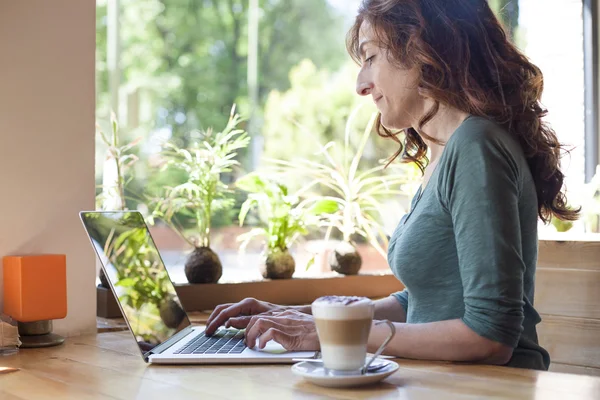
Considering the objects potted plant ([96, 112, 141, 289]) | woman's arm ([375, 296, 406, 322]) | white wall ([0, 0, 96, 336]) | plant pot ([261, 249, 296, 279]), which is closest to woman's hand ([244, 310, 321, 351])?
woman's arm ([375, 296, 406, 322])

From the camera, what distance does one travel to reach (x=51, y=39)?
6.07 feet

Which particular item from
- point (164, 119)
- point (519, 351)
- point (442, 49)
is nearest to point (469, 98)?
point (442, 49)

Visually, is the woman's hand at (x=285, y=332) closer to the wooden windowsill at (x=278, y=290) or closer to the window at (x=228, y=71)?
the wooden windowsill at (x=278, y=290)

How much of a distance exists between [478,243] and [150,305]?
0.72 metres

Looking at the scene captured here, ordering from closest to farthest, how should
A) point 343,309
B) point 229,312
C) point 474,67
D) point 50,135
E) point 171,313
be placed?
1. point 343,309
2. point 474,67
3. point 229,312
4. point 171,313
5. point 50,135

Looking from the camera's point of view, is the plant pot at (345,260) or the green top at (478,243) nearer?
the green top at (478,243)

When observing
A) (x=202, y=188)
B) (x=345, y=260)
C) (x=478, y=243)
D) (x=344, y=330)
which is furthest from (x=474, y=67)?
(x=345, y=260)

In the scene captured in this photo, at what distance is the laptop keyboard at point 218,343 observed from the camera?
1.44m

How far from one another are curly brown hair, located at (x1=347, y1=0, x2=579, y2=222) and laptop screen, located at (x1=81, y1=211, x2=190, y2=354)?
68 centimetres

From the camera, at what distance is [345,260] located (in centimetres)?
279

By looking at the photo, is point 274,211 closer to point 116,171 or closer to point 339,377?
point 116,171

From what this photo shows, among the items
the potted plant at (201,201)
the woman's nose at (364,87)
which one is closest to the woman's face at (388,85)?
the woman's nose at (364,87)

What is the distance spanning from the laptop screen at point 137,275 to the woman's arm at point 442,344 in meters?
0.45

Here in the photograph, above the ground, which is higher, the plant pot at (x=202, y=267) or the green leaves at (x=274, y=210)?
the green leaves at (x=274, y=210)
